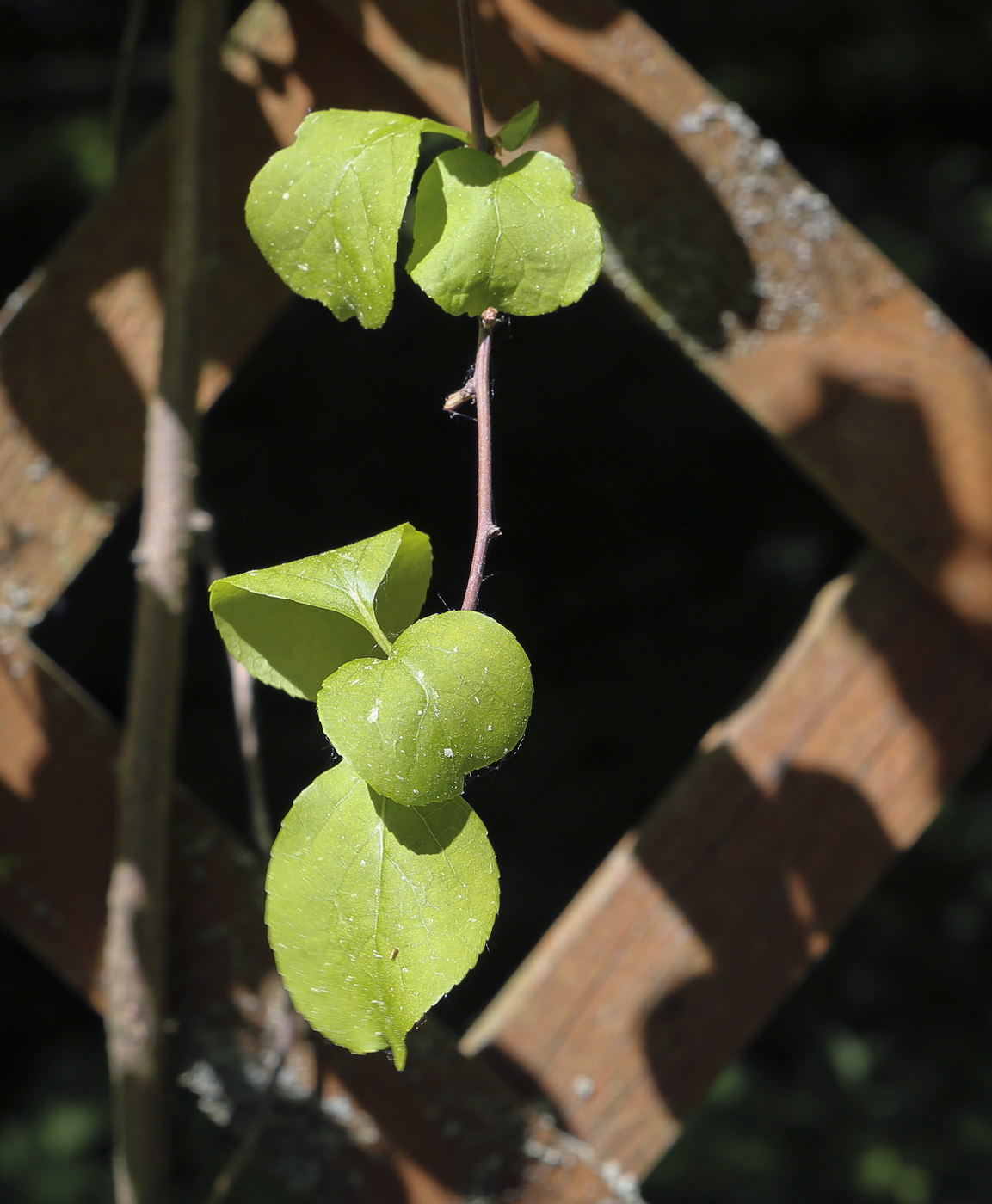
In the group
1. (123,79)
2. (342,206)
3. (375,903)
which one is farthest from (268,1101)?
(123,79)

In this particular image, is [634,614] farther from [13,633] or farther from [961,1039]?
[13,633]

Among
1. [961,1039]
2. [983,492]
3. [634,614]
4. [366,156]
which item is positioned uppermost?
[366,156]

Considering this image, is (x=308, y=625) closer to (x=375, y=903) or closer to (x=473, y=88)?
(x=375, y=903)

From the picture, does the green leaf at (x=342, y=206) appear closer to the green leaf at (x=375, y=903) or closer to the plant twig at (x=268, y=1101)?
the green leaf at (x=375, y=903)

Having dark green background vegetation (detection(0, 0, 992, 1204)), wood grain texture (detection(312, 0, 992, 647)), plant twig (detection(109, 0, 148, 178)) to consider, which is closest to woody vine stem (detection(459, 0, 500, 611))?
wood grain texture (detection(312, 0, 992, 647))

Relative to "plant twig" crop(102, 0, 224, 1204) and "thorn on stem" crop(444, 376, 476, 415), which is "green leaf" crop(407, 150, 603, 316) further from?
"plant twig" crop(102, 0, 224, 1204)

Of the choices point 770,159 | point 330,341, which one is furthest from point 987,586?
point 330,341

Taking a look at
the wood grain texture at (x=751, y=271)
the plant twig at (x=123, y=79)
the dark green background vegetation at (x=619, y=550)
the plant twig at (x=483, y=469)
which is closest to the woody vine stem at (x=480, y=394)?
the plant twig at (x=483, y=469)
